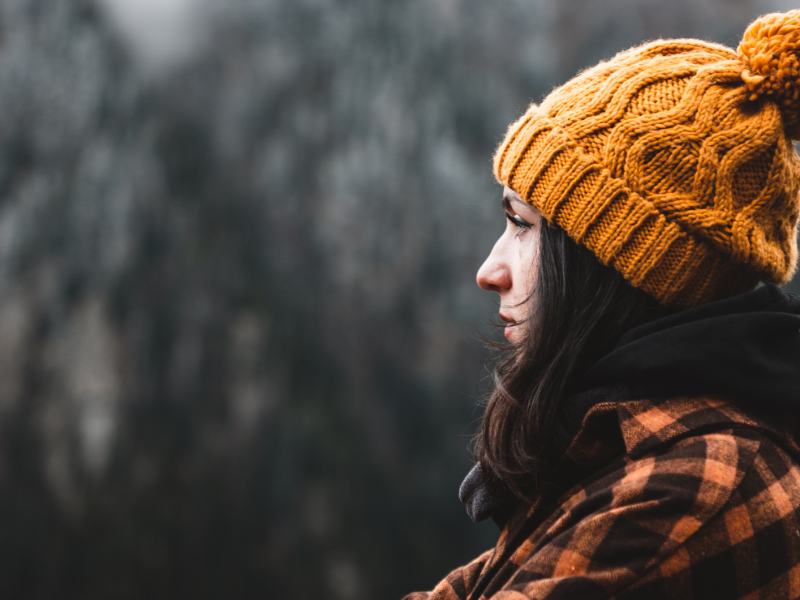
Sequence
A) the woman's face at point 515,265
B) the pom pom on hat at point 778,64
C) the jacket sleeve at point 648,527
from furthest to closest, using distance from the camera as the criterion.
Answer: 1. the woman's face at point 515,265
2. the pom pom on hat at point 778,64
3. the jacket sleeve at point 648,527

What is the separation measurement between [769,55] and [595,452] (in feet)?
1.74

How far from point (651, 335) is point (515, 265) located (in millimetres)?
224

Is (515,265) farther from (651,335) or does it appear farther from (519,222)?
(651,335)

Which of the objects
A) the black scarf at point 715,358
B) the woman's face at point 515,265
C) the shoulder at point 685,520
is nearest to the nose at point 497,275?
the woman's face at point 515,265

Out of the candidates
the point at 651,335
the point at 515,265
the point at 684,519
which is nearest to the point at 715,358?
the point at 651,335

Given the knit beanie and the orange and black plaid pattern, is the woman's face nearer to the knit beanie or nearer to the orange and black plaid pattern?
the knit beanie

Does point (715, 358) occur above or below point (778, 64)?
below

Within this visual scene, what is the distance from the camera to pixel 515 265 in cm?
81

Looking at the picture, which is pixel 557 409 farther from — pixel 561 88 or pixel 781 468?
pixel 561 88

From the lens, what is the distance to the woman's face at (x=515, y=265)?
31.5 inches

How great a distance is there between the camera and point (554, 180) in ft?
2.51

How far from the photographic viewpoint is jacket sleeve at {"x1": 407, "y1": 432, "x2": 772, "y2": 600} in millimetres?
522

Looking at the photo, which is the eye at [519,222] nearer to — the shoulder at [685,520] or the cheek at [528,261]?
the cheek at [528,261]

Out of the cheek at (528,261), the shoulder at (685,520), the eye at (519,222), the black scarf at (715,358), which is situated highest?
→ the eye at (519,222)
